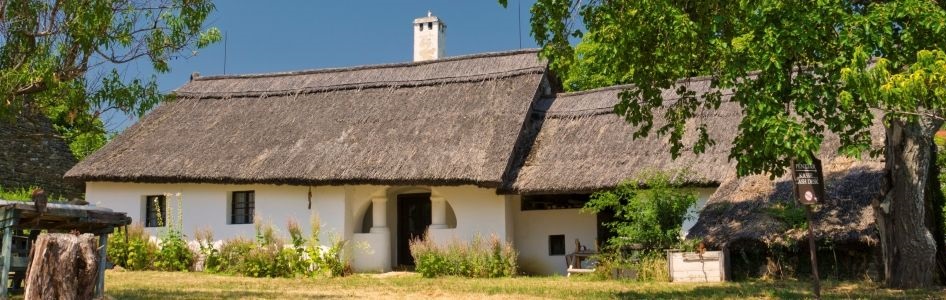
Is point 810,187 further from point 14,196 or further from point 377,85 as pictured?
point 14,196

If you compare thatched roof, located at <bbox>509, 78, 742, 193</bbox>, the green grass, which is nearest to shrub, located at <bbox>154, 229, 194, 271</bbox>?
the green grass

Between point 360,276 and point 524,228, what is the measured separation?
342 cm

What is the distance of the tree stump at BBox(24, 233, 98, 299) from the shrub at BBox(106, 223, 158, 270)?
391 inches

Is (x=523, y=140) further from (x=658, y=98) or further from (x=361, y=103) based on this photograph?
(x=658, y=98)

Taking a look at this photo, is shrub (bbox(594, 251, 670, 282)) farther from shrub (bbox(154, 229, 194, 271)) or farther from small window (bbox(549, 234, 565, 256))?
shrub (bbox(154, 229, 194, 271))

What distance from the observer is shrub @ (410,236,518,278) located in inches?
585

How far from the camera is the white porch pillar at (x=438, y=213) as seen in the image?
16.4 m

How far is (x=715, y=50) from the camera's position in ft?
29.3

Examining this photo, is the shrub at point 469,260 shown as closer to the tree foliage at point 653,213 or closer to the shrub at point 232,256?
the tree foliage at point 653,213

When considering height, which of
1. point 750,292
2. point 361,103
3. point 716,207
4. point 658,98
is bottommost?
point 750,292

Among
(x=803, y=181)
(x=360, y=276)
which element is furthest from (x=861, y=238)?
(x=360, y=276)

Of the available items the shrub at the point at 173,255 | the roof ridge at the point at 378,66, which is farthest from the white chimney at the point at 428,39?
the shrub at the point at 173,255

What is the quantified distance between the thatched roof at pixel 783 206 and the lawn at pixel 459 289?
0.73 meters

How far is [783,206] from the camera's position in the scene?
41.9 ft
